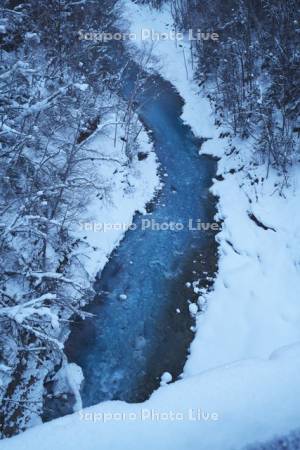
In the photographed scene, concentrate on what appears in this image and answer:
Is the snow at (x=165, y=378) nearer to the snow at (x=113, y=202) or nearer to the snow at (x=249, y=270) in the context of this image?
the snow at (x=249, y=270)

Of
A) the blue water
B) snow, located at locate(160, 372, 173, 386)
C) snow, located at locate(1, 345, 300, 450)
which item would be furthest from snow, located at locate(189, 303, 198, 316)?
snow, located at locate(1, 345, 300, 450)

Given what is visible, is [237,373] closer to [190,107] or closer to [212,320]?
[212,320]

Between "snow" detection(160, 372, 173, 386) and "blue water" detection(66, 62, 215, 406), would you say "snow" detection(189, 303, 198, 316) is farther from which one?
"snow" detection(160, 372, 173, 386)

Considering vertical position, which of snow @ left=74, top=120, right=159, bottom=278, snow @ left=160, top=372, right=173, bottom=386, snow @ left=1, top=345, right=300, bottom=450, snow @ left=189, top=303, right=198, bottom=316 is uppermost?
snow @ left=74, top=120, right=159, bottom=278

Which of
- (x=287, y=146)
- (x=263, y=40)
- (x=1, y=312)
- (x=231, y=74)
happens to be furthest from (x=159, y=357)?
(x=263, y=40)

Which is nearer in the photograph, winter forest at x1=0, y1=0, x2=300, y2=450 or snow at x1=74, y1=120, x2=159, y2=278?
winter forest at x1=0, y1=0, x2=300, y2=450
